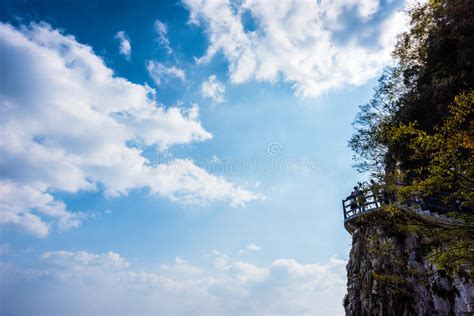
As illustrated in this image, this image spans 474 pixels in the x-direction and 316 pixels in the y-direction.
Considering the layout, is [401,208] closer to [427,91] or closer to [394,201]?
[394,201]

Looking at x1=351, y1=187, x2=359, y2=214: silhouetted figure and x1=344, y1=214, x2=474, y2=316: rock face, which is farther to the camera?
x1=351, y1=187, x2=359, y2=214: silhouetted figure

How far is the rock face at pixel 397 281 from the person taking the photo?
1717 cm

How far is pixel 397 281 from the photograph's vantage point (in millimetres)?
19547

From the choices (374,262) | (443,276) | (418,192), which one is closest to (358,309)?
(374,262)

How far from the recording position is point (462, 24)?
690 inches

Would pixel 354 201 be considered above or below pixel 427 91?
below

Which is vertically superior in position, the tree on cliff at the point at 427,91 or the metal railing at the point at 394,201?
the tree on cliff at the point at 427,91

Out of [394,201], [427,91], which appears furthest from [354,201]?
[427,91]

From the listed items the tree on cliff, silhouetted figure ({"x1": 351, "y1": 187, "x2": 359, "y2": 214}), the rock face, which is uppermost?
the tree on cliff

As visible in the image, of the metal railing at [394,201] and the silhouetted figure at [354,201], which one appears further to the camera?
the silhouetted figure at [354,201]

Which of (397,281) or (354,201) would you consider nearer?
(397,281)

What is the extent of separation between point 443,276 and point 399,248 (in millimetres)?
4031

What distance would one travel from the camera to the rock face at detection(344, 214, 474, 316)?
56.3ft

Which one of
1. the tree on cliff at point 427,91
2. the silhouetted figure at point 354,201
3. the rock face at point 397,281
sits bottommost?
the rock face at point 397,281
